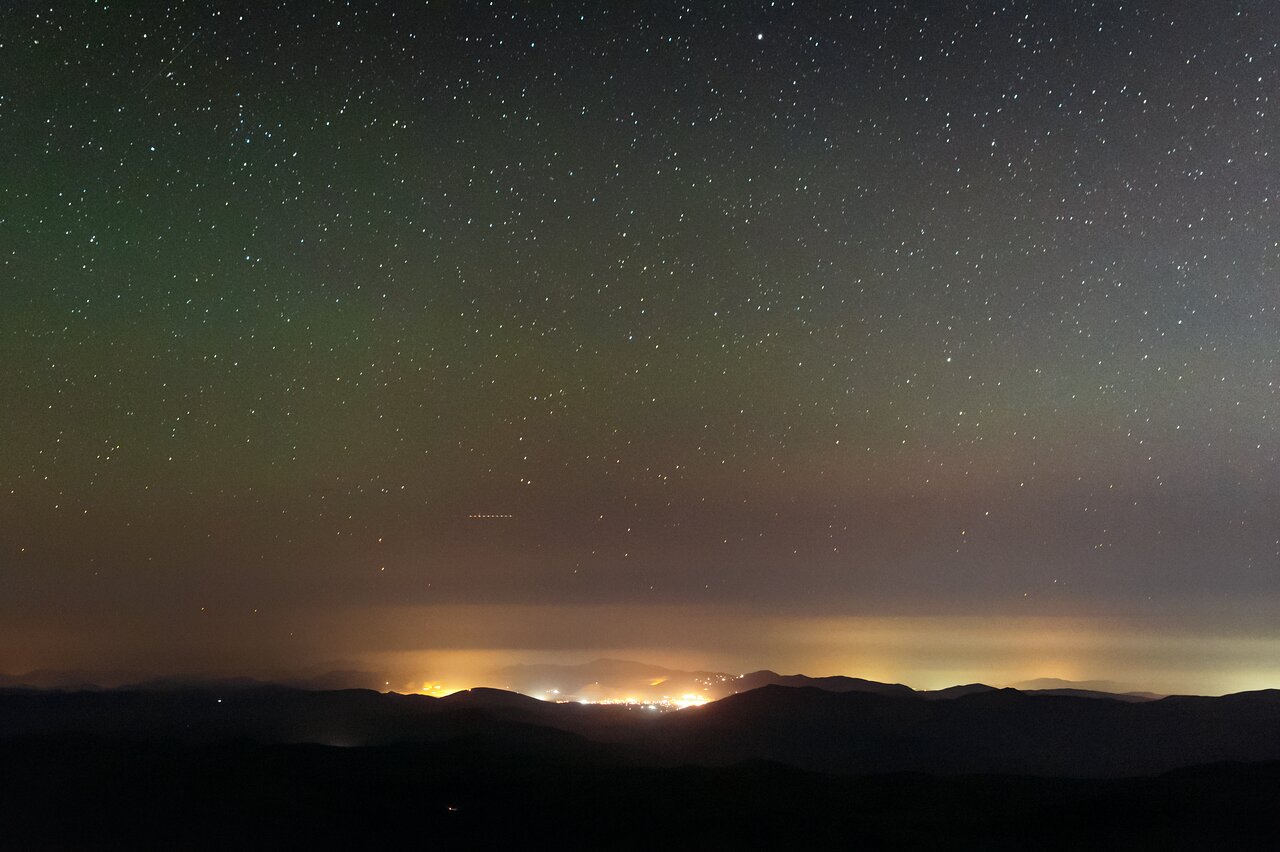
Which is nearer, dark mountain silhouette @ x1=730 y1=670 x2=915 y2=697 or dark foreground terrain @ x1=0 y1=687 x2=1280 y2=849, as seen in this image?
dark foreground terrain @ x1=0 y1=687 x2=1280 y2=849

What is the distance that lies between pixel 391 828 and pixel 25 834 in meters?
17.1

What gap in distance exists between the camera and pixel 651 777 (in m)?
69.9

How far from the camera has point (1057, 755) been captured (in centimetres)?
9294

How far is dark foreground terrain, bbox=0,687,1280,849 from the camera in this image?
168 ft

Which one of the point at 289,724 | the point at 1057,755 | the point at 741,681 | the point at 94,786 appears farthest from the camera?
the point at 741,681

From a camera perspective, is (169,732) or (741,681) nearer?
(169,732)

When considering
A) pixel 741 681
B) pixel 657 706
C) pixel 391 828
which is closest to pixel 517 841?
pixel 391 828

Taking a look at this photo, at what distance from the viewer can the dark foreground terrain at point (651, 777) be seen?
51.3 metres

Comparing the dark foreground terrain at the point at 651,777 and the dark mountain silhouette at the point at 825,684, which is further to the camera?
the dark mountain silhouette at the point at 825,684

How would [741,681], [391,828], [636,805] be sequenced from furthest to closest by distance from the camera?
1. [741,681]
2. [636,805]
3. [391,828]

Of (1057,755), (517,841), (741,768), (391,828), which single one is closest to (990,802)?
(741,768)

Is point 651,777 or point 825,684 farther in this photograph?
point 825,684

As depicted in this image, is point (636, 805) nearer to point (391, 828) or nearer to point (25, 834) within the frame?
point (391, 828)

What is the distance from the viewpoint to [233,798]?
203ft
